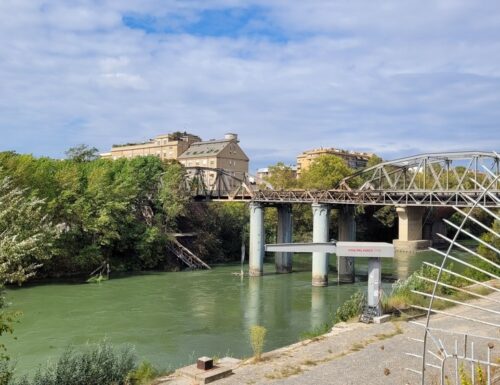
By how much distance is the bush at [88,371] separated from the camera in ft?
37.4

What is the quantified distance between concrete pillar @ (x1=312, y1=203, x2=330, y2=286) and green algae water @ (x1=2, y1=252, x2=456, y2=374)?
90 centimetres

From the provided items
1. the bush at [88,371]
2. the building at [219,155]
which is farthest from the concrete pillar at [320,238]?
the building at [219,155]

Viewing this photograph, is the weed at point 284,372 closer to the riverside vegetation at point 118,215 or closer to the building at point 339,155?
the riverside vegetation at point 118,215

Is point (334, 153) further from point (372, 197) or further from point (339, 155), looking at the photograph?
point (372, 197)

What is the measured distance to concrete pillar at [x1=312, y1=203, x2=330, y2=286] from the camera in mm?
34938

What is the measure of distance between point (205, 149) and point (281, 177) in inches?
1289

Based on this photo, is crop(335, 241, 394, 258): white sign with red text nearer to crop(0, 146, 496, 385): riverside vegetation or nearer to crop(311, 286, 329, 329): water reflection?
crop(311, 286, 329, 329): water reflection

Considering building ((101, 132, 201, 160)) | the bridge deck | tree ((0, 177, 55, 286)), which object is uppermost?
building ((101, 132, 201, 160))

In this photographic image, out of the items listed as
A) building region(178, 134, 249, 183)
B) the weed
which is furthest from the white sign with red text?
building region(178, 134, 249, 183)

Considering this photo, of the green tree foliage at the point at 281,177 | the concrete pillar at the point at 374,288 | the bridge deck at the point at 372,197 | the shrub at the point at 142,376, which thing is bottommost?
the shrub at the point at 142,376

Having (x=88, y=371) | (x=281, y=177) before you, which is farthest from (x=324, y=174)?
(x=88, y=371)

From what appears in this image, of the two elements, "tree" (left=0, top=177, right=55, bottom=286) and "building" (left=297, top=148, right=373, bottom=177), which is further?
"building" (left=297, top=148, right=373, bottom=177)

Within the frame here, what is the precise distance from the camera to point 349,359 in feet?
42.3

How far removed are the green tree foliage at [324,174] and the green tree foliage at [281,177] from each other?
2.00 meters
